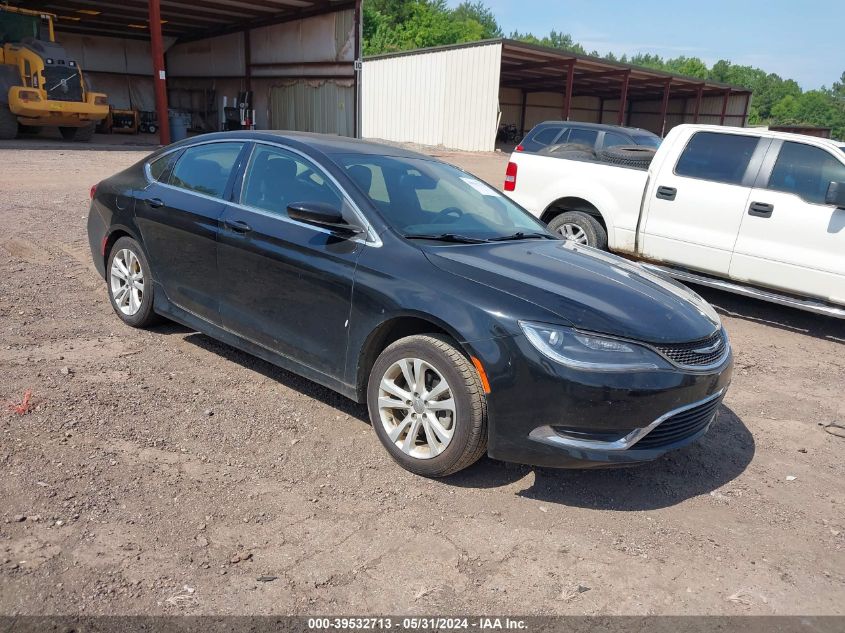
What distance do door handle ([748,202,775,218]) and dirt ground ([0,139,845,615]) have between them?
2.15 metres

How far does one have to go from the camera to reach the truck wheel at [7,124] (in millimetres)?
18797

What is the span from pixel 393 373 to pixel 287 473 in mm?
746

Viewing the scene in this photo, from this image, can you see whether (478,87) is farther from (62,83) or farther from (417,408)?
(417,408)

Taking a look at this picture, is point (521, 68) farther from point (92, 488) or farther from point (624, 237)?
point (92, 488)

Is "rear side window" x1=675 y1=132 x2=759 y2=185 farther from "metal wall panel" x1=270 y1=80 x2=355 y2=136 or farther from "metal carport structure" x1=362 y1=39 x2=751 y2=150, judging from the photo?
"metal carport structure" x1=362 y1=39 x2=751 y2=150

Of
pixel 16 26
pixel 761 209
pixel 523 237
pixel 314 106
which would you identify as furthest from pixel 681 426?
pixel 314 106

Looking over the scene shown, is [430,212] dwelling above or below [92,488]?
above

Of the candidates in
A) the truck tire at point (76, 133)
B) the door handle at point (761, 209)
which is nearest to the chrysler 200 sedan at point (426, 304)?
the door handle at point (761, 209)

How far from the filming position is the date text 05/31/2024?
2.50 m

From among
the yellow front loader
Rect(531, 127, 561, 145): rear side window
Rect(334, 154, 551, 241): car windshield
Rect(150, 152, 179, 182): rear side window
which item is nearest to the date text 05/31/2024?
Rect(334, 154, 551, 241): car windshield

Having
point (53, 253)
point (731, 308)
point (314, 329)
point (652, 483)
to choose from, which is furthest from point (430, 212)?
point (53, 253)

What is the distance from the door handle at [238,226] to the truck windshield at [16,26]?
20438 millimetres

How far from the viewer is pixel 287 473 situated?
348 cm

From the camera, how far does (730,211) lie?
6.61m
